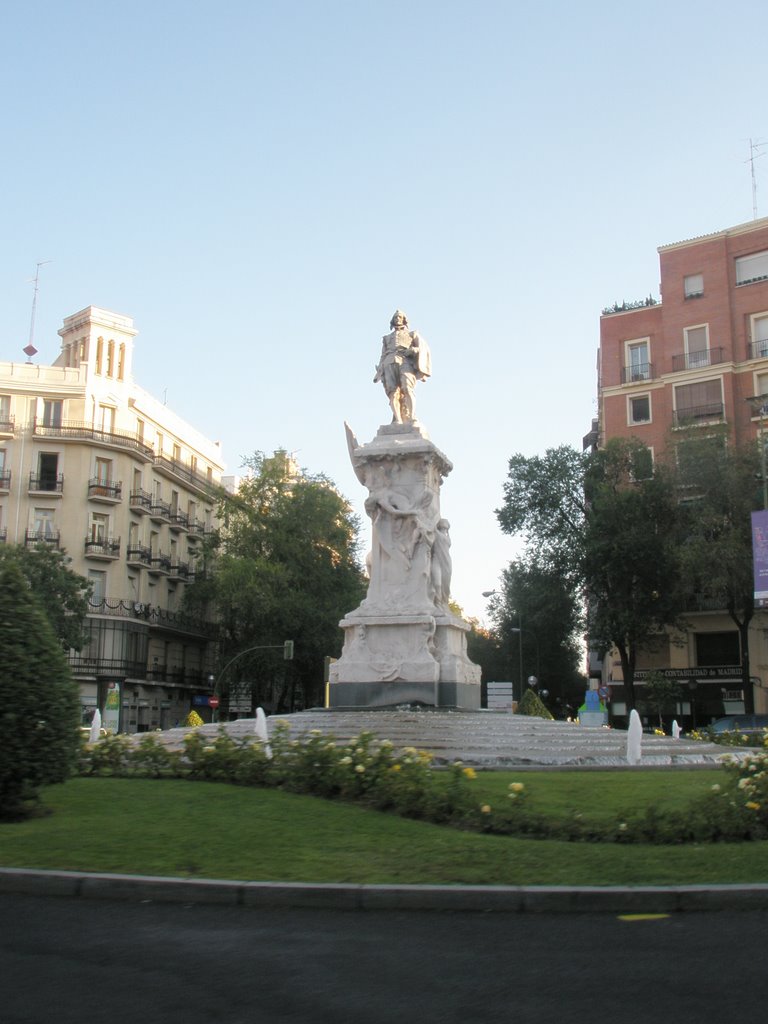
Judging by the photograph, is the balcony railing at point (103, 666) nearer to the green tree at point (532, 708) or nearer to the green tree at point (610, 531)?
the green tree at point (610, 531)

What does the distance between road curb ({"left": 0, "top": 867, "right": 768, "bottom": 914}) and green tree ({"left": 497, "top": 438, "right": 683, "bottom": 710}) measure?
3505cm

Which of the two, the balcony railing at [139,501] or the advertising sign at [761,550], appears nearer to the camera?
the advertising sign at [761,550]

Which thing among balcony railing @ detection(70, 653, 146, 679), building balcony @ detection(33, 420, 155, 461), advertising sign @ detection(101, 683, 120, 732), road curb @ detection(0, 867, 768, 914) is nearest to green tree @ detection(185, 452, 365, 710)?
balcony railing @ detection(70, 653, 146, 679)

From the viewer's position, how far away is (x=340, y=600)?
5566 cm

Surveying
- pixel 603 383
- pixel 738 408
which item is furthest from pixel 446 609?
pixel 603 383

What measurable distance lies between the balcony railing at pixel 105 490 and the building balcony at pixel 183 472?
4175 mm

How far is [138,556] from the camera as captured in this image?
56594 mm

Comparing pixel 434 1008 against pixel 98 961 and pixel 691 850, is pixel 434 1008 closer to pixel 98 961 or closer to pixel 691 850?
pixel 98 961

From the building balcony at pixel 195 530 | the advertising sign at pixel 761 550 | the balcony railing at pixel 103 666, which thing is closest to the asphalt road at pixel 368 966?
the advertising sign at pixel 761 550

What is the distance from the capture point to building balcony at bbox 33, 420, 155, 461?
177 feet

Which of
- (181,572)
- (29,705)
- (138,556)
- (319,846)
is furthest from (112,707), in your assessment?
(319,846)

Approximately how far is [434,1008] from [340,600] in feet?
166

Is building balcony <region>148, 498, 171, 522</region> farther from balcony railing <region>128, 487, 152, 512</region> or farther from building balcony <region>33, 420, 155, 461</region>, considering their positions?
building balcony <region>33, 420, 155, 461</region>

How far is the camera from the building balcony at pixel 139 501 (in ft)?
186
